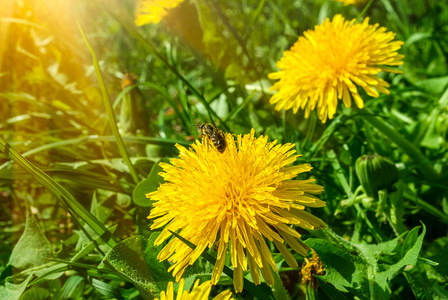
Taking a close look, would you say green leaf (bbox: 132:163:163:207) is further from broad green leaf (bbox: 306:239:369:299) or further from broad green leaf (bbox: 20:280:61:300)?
broad green leaf (bbox: 306:239:369:299)

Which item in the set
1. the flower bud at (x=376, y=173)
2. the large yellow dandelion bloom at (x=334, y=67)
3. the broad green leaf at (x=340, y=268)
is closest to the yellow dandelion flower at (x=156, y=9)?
the large yellow dandelion bloom at (x=334, y=67)

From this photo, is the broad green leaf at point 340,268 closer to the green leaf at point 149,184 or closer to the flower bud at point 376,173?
the flower bud at point 376,173

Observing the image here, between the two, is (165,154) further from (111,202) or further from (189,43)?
(189,43)

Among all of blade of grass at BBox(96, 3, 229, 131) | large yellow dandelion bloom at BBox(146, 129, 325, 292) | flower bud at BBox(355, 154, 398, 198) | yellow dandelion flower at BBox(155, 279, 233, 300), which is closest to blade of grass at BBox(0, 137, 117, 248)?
large yellow dandelion bloom at BBox(146, 129, 325, 292)

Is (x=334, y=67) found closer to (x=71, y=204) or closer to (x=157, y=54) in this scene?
(x=157, y=54)

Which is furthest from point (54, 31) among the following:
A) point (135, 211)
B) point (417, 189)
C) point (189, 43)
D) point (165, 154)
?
point (417, 189)

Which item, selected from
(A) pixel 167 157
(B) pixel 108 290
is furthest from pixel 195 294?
(A) pixel 167 157
